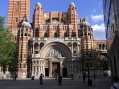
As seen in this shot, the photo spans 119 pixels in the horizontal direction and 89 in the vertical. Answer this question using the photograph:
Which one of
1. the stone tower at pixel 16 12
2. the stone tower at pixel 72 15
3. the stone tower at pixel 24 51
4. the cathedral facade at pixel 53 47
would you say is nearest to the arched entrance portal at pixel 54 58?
the cathedral facade at pixel 53 47

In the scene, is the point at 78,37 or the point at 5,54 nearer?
the point at 5,54

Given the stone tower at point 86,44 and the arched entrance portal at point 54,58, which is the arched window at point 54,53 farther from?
the stone tower at point 86,44

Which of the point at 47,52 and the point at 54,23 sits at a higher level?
the point at 54,23

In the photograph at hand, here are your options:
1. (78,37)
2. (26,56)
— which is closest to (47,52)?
(26,56)

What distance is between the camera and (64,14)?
7069 centimetres

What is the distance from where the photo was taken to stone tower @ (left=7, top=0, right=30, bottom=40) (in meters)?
68.7

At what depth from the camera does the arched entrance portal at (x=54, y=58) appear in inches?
2341

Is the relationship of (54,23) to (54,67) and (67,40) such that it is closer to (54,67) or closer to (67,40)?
(67,40)

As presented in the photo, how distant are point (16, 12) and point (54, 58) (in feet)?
73.2

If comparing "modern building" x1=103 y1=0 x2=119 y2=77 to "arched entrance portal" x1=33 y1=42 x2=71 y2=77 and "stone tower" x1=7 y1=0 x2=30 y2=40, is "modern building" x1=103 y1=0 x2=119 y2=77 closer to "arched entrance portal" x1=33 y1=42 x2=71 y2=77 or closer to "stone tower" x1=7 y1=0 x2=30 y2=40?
"arched entrance portal" x1=33 y1=42 x2=71 y2=77

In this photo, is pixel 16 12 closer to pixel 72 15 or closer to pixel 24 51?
pixel 24 51

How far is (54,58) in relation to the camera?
59812 millimetres

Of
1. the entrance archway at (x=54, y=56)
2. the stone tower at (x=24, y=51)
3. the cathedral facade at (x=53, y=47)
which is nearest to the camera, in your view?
the cathedral facade at (x=53, y=47)

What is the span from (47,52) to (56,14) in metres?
17.0
